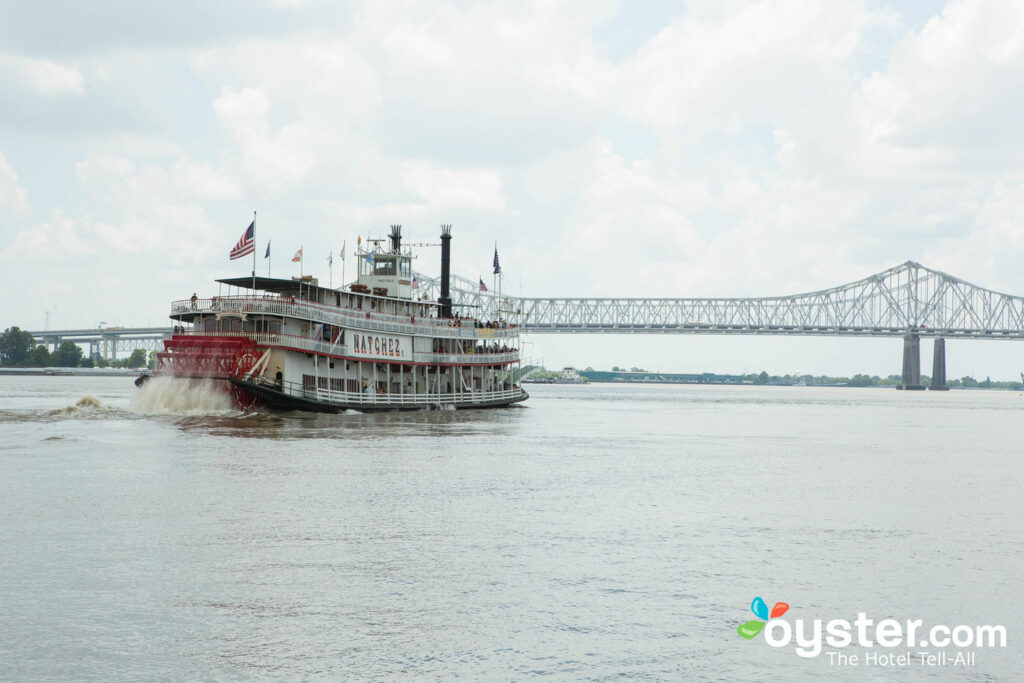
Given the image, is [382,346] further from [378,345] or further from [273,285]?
[273,285]

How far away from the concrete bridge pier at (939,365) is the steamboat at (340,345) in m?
148

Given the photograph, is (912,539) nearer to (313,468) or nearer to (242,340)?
(313,468)

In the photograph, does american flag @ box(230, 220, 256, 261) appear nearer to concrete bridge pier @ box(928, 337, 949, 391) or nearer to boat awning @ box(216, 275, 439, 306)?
boat awning @ box(216, 275, 439, 306)

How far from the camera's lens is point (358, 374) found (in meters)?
56.7

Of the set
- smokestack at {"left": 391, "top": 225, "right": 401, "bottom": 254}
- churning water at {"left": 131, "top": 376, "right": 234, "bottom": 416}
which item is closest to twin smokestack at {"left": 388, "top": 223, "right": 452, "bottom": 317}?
smokestack at {"left": 391, "top": 225, "right": 401, "bottom": 254}

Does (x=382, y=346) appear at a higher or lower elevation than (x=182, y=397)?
higher

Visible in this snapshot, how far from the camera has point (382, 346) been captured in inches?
2298

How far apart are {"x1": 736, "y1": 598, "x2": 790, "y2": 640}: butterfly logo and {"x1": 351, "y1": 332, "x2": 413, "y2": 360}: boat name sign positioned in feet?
139

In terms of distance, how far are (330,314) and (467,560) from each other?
1446 inches

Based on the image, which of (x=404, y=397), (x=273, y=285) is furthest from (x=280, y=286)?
(x=404, y=397)

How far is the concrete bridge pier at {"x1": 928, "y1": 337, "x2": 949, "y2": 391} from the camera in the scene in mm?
192875

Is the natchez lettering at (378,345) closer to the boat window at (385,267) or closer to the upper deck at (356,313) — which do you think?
the upper deck at (356,313)

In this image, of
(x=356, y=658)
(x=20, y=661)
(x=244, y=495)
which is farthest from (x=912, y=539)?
(x=20, y=661)

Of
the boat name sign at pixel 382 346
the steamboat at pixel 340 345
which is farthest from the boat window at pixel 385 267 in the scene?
the boat name sign at pixel 382 346
